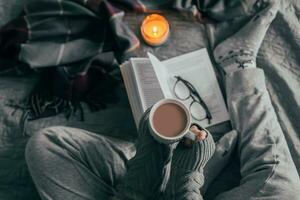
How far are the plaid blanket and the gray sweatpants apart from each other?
191 mm

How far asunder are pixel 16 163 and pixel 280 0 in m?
0.84

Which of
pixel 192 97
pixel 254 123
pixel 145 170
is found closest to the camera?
pixel 145 170

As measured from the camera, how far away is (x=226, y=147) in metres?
1.05

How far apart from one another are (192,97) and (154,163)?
1.05 feet

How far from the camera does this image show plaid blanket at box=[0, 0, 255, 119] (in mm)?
1170

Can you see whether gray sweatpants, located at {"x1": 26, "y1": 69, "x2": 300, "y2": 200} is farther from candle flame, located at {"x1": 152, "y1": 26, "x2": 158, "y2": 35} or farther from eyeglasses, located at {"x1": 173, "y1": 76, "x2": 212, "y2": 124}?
candle flame, located at {"x1": 152, "y1": 26, "x2": 158, "y2": 35}

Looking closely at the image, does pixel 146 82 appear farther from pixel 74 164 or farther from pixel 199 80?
pixel 74 164

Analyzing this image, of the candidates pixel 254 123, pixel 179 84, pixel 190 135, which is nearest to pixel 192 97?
pixel 179 84

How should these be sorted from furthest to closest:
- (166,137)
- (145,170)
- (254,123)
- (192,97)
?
(192,97)
(254,123)
(145,170)
(166,137)

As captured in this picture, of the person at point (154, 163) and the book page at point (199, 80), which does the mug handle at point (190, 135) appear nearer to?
the person at point (154, 163)

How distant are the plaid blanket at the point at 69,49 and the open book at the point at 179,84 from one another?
0.08m

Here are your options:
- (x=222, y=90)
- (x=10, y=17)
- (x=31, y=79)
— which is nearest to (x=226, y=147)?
(x=222, y=90)

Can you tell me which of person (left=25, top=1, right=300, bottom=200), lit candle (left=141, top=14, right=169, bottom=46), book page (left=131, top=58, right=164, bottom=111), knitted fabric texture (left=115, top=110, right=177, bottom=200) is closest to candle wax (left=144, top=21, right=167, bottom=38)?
lit candle (left=141, top=14, right=169, bottom=46)

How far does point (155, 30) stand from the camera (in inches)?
48.2
